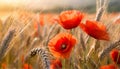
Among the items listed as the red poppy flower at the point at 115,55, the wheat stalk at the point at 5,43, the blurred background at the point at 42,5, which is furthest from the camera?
the blurred background at the point at 42,5

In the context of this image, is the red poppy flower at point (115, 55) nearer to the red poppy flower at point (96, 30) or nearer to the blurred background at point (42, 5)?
the red poppy flower at point (96, 30)

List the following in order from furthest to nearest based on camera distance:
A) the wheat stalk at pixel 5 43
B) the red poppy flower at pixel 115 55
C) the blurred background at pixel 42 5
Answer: the blurred background at pixel 42 5
the red poppy flower at pixel 115 55
the wheat stalk at pixel 5 43

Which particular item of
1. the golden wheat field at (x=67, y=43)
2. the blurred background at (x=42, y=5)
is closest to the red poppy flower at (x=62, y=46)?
the golden wheat field at (x=67, y=43)

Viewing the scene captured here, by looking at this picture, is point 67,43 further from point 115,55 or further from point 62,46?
point 115,55

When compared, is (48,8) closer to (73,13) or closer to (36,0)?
(36,0)

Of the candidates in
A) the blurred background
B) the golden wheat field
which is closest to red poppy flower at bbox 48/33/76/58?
the golden wheat field

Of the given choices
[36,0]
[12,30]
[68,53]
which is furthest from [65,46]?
[36,0]

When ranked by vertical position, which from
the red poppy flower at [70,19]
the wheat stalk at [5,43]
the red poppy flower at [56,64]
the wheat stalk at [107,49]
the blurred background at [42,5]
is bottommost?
the red poppy flower at [56,64]
